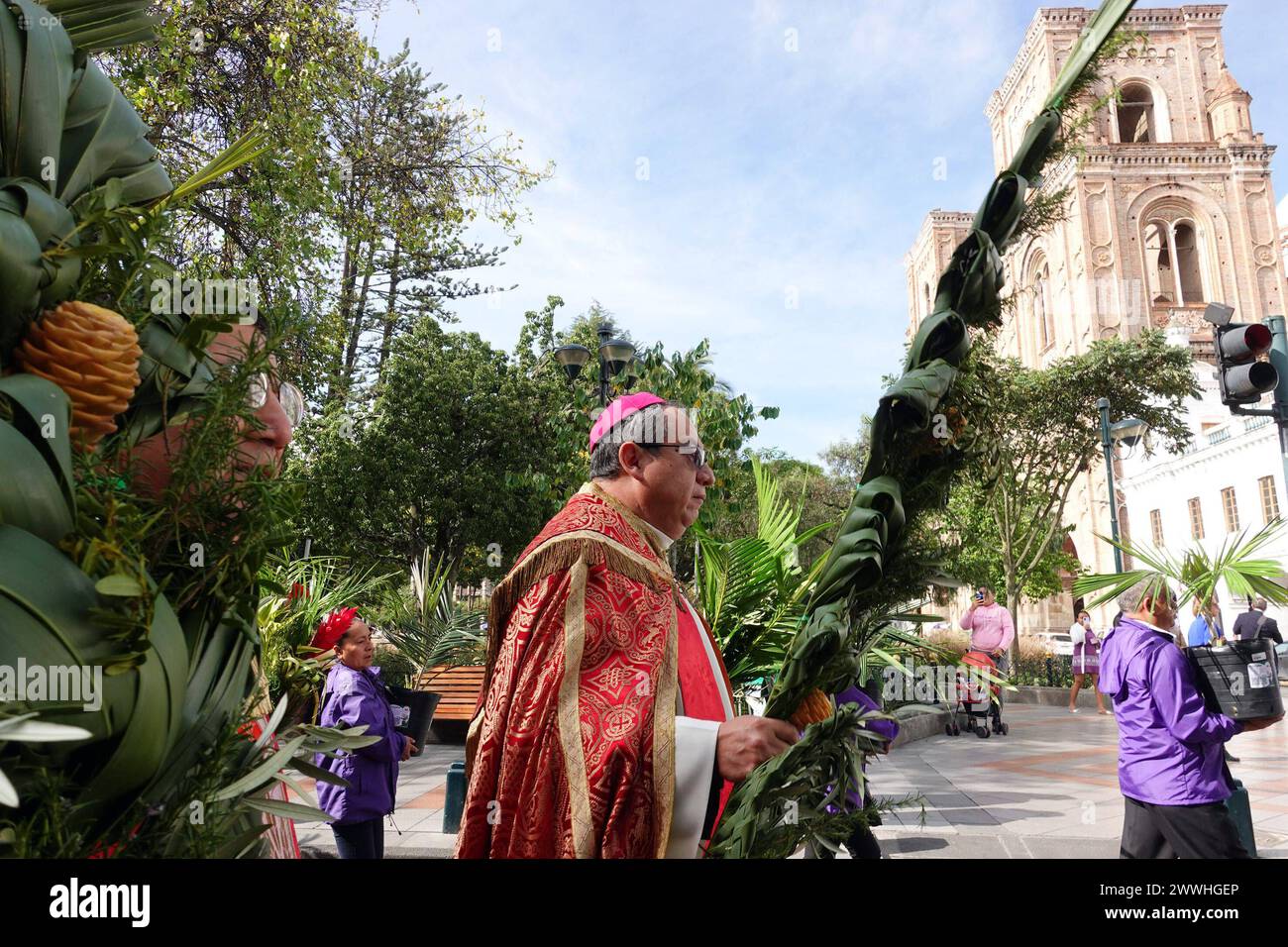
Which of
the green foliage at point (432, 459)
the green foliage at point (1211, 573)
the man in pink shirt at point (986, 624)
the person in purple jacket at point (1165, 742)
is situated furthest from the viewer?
the green foliage at point (432, 459)

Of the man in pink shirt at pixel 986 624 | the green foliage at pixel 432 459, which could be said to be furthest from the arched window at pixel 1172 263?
the man in pink shirt at pixel 986 624

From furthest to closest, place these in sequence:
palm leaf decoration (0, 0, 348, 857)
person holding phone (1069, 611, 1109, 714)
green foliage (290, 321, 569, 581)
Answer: green foliage (290, 321, 569, 581) < person holding phone (1069, 611, 1109, 714) < palm leaf decoration (0, 0, 348, 857)

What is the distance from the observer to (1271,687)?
447 centimetres

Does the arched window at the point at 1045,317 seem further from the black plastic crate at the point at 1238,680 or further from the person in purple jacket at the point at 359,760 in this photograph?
the person in purple jacket at the point at 359,760

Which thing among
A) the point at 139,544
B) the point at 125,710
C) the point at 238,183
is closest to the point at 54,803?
the point at 125,710

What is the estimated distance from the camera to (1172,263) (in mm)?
41125

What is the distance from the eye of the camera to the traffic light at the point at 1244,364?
6781 mm

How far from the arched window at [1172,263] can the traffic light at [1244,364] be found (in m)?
39.8

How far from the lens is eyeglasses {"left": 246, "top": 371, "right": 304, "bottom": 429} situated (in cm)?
85

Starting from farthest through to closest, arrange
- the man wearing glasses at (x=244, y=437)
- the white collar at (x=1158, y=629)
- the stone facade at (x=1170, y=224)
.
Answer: the stone facade at (x=1170, y=224) → the white collar at (x=1158, y=629) → the man wearing glasses at (x=244, y=437)

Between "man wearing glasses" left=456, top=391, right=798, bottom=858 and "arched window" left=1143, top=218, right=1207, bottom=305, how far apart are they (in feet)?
153

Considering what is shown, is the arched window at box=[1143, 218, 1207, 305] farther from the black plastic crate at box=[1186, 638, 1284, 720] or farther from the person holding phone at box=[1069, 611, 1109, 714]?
the black plastic crate at box=[1186, 638, 1284, 720]

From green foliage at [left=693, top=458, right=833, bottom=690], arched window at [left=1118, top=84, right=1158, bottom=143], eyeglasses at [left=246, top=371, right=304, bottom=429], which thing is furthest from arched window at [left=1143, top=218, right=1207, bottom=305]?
eyeglasses at [left=246, top=371, right=304, bottom=429]

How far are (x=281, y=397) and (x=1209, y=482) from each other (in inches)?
1493
